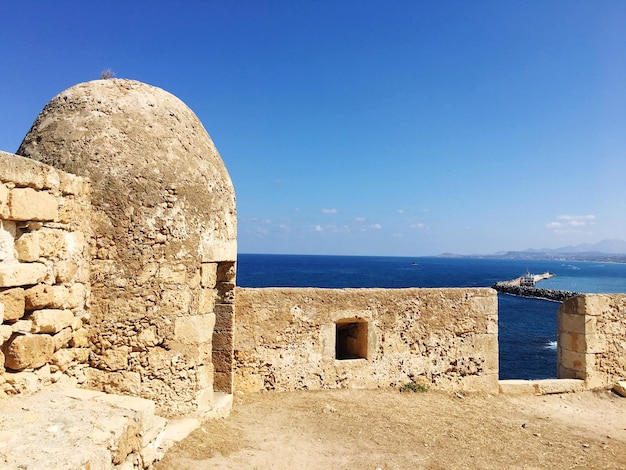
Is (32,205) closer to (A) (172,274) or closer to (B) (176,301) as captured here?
(A) (172,274)

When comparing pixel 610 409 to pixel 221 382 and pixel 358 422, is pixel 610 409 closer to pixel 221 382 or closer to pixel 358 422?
pixel 358 422

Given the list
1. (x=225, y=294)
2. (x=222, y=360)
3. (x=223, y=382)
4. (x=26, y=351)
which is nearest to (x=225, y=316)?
(x=225, y=294)

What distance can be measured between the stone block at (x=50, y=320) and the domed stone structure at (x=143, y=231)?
40cm

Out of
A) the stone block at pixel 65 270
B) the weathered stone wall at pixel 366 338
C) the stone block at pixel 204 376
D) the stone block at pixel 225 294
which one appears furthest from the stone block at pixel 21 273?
the weathered stone wall at pixel 366 338

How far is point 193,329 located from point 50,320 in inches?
55.2

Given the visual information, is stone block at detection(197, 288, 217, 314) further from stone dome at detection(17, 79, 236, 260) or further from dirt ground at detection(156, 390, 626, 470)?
dirt ground at detection(156, 390, 626, 470)

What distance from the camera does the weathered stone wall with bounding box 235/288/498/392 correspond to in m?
6.86

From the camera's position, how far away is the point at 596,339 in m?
8.41

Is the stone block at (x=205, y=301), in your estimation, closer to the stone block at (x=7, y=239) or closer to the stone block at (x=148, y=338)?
the stone block at (x=148, y=338)

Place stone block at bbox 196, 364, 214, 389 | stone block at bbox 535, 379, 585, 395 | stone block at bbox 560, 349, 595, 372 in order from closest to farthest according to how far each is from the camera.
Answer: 1. stone block at bbox 196, 364, 214, 389
2. stone block at bbox 535, 379, 585, 395
3. stone block at bbox 560, 349, 595, 372

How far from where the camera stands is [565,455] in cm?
565

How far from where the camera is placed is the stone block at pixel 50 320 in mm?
3986

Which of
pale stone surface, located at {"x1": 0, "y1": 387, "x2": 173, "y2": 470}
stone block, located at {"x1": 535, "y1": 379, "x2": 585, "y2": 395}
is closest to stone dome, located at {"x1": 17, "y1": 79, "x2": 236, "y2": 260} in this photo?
pale stone surface, located at {"x1": 0, "y1": 387, "x2": 173, "y2": 470}

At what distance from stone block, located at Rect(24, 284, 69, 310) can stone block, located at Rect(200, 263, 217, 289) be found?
1.35 m
